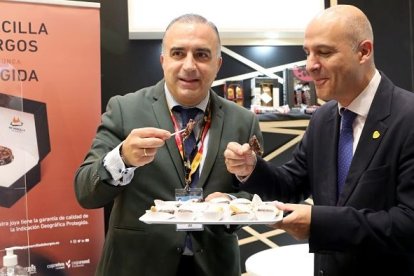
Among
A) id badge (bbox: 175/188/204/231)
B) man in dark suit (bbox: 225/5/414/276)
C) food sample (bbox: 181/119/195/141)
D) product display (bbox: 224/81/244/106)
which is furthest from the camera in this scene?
product display (bbox: 224/81/244/106)

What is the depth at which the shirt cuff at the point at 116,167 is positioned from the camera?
1758 mm

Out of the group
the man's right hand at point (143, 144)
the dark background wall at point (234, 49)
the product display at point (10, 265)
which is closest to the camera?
the man's right hand at point (143, 144)

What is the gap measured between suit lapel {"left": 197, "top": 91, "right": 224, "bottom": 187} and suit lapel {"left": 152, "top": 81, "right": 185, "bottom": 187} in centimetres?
10

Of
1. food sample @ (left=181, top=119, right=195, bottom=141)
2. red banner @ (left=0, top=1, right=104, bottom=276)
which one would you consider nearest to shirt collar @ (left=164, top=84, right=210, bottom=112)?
food sample @ (left=181, top=119, right=195, bottom=141)

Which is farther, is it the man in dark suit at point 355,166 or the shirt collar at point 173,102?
the shirt collar at point 173,102

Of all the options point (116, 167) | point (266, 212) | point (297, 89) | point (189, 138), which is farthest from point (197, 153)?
point (297, 89)

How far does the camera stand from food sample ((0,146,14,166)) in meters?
2.57

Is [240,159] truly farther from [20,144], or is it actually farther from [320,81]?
[20,144]

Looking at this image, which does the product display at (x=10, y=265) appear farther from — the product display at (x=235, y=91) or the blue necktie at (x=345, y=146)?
the product display at (x=235, y=91)

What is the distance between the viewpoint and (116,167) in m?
1.77

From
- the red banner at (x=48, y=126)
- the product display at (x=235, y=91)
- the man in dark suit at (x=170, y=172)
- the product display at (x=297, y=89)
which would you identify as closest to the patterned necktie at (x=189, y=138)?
the man in dark suit at (x=170, y=172)

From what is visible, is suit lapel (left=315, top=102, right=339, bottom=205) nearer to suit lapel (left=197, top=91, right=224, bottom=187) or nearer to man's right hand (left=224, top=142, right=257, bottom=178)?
man's right hand (left=224, top=142, right=257, bottom=178)

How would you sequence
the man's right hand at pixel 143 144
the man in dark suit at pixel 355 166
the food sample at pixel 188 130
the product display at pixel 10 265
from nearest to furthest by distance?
the man in dark suit at pixel 355 166
the man's right hand at pixel 143 144
the product display at pixel 10 265
the food sample at pixel 188 130

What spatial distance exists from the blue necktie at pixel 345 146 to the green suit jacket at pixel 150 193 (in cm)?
47
